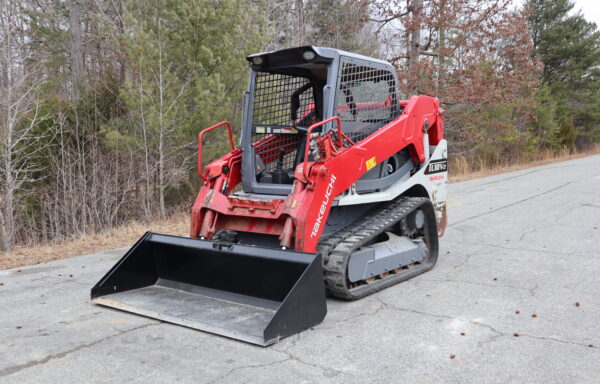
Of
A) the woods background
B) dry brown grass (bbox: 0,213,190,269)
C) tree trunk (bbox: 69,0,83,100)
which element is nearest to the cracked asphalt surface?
dry brown grass (bbox: 0,213,190,269)

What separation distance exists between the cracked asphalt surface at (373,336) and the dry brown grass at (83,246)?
540 millimetres

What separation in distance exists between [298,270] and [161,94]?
718 cm

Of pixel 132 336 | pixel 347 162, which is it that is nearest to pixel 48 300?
pixel 132 336

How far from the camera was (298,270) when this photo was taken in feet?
14.5

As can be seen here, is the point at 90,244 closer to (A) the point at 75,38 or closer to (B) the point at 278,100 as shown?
(B) the point at 278,100

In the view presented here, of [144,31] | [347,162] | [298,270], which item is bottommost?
[298,270]

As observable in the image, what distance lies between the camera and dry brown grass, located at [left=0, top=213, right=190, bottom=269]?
7.18m

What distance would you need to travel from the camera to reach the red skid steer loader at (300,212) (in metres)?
4.57

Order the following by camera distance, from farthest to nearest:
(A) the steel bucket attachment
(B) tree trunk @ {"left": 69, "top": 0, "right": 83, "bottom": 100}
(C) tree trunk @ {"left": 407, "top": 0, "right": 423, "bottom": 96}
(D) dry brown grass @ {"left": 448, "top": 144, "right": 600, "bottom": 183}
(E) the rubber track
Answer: (D) dry brown grass @ {"left": 448, "top": 144, "right": 600, "bottom": 183} < (C) tree trunk @ {"left": 407, "top": 0, "right": 423, "bottom": 96} < (B) tree trunk @ {"left": 69, "top": 0, "right": 83, "bottom": 100} < (E) the rubber track < (A) the steel bucket attachment

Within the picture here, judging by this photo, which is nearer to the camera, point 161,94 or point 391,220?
point 391,220

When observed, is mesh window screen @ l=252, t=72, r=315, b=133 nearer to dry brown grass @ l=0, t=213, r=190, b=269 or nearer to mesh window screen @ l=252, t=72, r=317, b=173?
mesh window screen @ l=252, t=72, r=317, b=173

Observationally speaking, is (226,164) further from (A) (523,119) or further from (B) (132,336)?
(A) (523,119)

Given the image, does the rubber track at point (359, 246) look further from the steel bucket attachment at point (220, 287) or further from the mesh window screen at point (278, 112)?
the mesh window screen at point (278, 112)

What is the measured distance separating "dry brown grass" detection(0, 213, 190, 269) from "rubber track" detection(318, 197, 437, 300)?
4.09 m
